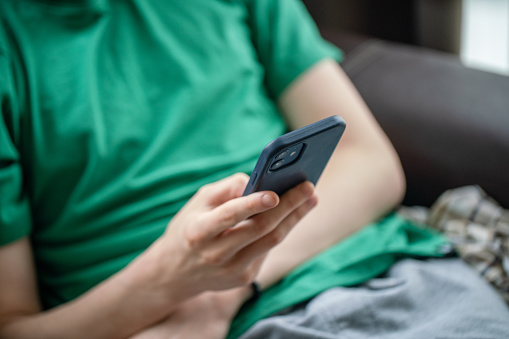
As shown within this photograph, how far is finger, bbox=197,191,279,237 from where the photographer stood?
363 millimetres

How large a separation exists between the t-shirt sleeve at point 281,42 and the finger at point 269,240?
0.26m

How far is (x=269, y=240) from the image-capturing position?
427 mm

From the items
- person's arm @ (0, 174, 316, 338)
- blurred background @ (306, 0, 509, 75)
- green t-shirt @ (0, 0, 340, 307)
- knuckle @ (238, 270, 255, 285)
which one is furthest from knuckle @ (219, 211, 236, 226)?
blurred background @ (306, 0, 509, 75)

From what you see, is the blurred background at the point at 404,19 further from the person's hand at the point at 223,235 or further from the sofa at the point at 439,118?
the person's hand at the point at 223,235

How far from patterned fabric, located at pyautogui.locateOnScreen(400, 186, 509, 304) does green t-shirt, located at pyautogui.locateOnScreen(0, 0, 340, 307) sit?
0.24 meters

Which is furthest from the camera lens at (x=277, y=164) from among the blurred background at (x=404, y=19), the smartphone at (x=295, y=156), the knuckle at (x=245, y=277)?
the blurred background at (x=404, y=19)

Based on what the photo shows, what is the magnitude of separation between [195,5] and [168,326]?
1.26 feet

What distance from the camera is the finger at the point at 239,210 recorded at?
363mm

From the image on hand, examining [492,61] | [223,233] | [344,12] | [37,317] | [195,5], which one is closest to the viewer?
[223,233]

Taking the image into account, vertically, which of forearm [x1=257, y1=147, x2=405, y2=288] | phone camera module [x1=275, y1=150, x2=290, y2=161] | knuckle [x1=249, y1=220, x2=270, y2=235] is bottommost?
forearm [x1=257, y1=147, x2=405, y2=288]

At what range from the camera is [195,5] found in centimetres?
62

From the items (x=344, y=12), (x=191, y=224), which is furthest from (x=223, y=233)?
(x=344, y=12)

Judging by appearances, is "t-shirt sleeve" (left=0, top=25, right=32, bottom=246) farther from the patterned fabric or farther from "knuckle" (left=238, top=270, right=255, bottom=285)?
the patterned fabric

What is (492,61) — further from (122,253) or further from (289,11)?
(122,253)
